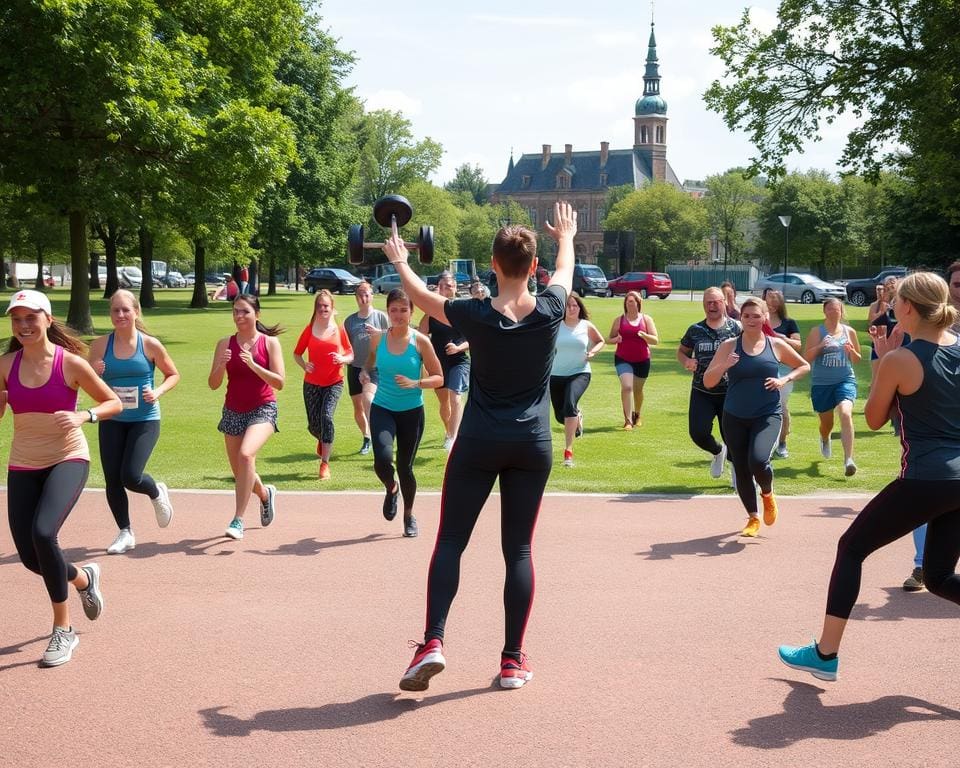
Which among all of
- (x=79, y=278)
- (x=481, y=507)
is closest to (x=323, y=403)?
(x=481, y=507)

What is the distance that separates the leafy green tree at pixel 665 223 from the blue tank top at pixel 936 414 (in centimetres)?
9443

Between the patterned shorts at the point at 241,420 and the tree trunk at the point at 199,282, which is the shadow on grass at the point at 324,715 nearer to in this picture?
the patterned shorts at the point at 241,420

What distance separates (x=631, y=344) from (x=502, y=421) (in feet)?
33.8

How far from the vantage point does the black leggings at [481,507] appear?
4.86 metres

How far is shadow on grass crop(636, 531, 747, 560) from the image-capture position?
780 centimetres

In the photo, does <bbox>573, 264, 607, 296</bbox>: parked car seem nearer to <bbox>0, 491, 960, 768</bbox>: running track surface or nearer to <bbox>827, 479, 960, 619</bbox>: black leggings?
<bbox>0, 491, 960, 768</bbox>: running track surface

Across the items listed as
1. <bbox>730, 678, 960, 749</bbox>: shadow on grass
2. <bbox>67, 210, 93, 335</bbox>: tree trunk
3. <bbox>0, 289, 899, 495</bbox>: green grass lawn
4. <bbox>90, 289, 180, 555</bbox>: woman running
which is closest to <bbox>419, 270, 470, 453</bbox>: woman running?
<bbox>0, 289, 899, 495</bbox>: green grass lawn

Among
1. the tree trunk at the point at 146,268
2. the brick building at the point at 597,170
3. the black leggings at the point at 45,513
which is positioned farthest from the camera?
the brick building at the point at 597,170

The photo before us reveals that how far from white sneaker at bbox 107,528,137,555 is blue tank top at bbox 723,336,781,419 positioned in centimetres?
451

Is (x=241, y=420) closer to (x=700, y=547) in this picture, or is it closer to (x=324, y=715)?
(x=700, y=547)

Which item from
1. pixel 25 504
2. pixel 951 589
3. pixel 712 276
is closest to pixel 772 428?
pixel 951 589

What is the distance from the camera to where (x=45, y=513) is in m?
5.52

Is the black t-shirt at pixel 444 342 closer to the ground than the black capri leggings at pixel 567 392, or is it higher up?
higher up

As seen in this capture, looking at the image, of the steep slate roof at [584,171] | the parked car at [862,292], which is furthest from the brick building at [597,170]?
the parked car at [862,292]
